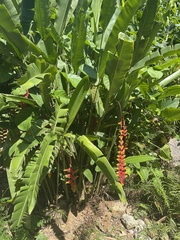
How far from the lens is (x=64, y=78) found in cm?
190

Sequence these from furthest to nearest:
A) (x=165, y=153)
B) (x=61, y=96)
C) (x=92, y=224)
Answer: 1. (x=165, y=153)
2. (x=92, y=224)
3. (x=61, y=96)

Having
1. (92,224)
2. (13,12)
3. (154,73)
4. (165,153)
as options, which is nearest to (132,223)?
(92,224)

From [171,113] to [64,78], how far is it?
0.68 meters

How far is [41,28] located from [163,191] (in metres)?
1.34

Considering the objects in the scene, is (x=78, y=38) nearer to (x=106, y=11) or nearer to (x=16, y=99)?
(x=106, y=11)

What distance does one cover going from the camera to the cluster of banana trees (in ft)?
5.33

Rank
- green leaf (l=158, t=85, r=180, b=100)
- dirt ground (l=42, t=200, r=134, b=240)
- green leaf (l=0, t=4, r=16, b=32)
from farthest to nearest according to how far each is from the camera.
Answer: dirt ground (l=42, t=200, r=134, b=240) < green leaf (l=158, t=85, r=180, b=100) < green leaf (l=0, t=4, r=16, b=32)

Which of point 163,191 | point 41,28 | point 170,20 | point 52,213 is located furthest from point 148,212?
point 170,20

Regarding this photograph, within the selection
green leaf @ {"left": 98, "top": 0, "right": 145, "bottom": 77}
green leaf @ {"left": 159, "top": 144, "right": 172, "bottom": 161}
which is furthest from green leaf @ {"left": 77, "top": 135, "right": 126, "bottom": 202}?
green leaf @ {"left": 159, "top": 144, "right": 172, "bottom": 161}

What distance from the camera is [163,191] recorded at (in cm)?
231

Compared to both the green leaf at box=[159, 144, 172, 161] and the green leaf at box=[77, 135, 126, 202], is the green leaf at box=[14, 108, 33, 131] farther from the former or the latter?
the green leaf at box=[159, 144, 172, 161]

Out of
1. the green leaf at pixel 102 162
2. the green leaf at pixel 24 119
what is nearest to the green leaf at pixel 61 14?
the green leaf at pixel 24 119

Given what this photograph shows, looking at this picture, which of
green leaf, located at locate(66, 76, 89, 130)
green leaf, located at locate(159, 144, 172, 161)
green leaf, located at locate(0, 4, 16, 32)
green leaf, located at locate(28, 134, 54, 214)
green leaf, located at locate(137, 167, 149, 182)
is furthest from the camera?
green leaf, located at locate(159, 144, 172, 161)

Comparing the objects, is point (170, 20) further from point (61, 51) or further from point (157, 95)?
point (61, 51)
